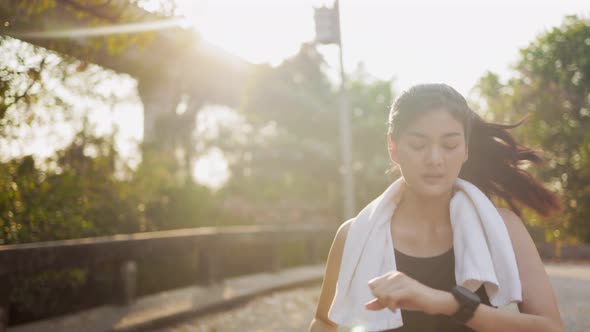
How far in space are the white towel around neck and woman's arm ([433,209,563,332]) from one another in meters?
0.08

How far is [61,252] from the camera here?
848cm

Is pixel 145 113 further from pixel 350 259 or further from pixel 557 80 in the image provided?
pixel 350 259

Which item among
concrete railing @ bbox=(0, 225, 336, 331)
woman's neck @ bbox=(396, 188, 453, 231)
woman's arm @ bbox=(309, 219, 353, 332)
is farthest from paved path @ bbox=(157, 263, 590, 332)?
woman's neck @ bbox=(396, 188, 453, 231)

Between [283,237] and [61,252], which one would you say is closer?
[61,252]

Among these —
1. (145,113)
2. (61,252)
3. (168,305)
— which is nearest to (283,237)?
(168,305)

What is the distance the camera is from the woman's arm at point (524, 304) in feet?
8.43

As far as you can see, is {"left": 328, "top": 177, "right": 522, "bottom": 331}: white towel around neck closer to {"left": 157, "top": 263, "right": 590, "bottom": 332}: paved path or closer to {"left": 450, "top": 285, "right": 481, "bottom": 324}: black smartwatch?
{"left": 450, "top": 285, "right": 481, "bottom": 324}: black smartwatch

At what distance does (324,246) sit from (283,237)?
546 centimetres

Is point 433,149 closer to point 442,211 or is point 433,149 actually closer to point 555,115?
point 442,211

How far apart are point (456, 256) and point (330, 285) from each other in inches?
23.8

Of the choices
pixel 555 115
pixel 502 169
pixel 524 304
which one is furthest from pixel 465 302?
pixel 555 115

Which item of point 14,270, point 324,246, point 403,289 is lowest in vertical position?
point 324,246

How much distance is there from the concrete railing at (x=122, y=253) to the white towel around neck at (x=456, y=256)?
16.5ft

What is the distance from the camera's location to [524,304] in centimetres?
280
